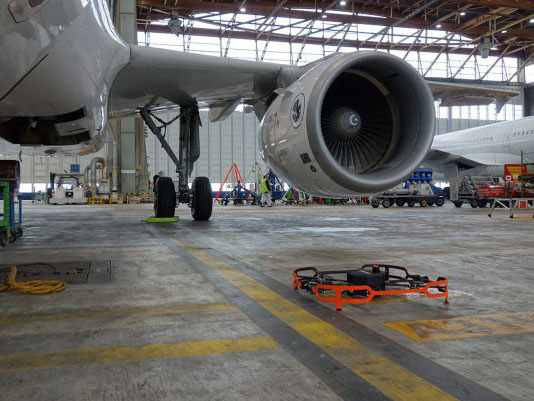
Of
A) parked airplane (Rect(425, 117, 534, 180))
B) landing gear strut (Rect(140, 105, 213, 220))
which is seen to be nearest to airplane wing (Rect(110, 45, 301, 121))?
landing gear strut (Rect(140, 105, 213, 220))

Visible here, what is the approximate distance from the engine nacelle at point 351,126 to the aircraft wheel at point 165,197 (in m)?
3.68

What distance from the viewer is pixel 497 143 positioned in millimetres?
19234

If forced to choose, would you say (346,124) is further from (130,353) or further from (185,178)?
(185,178)

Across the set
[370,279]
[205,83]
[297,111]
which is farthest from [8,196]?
[370,279]

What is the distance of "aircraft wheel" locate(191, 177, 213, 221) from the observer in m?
8.21

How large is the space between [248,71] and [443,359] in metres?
4.23

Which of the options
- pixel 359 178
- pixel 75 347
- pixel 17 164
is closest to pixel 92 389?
pixel 75 347

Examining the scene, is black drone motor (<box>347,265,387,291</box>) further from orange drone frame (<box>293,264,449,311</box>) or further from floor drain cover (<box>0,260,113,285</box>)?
floor drain cover (<box>0,260,113,285</box>)

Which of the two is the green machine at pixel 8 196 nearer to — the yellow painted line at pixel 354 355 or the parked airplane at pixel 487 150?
the yellow painted line at pixel 354 355

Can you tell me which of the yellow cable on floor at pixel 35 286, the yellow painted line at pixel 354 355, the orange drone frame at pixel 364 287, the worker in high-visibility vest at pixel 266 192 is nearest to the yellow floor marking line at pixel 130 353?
the yellow painted line at pixel 354 355

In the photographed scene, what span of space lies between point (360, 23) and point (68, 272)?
24.9 meters

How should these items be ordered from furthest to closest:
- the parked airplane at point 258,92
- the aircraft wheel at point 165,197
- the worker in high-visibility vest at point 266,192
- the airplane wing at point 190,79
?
the worker in high-visibility vest at point 266,192, the aircraft wheel at point 165,197, the airplane wing at point 190,79, the parked airplane at point 258,92

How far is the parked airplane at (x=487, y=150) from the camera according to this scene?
59.1 feet

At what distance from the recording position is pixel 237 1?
74.9 ft
